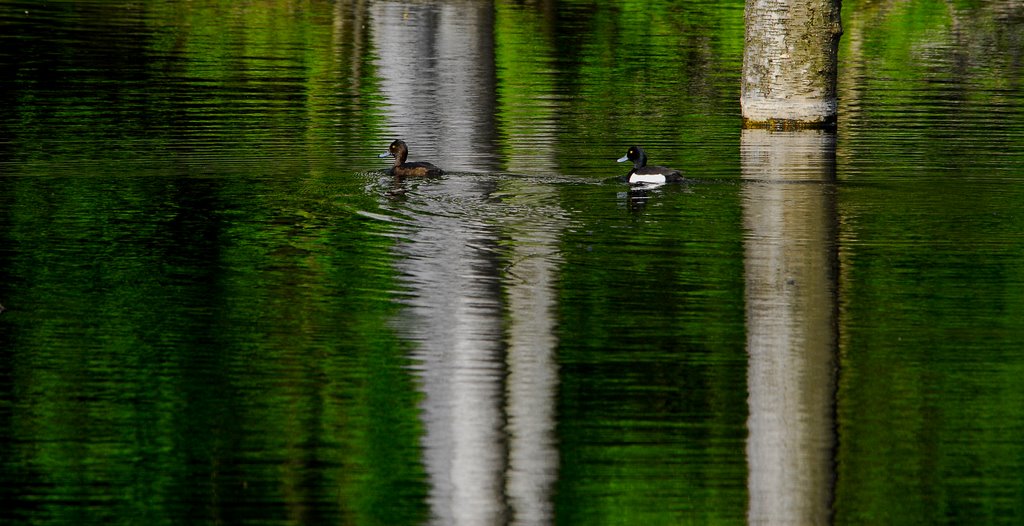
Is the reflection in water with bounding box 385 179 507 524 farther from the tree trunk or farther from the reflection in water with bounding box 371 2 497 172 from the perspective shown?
the tree trunk

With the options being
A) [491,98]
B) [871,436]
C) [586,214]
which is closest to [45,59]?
[491,98]

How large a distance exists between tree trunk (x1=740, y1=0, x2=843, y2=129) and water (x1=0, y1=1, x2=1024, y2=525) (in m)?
0.85

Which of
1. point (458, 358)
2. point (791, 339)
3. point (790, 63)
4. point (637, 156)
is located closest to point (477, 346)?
point (458, 358)

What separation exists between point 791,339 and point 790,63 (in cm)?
1255

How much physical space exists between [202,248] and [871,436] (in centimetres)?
714

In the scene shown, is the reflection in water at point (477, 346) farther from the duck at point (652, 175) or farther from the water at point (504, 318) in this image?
the duck at point (652, 175)

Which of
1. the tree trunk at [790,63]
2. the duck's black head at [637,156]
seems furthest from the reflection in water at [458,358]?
the tree trunk at [790,63]

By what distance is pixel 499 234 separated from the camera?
1538 cm

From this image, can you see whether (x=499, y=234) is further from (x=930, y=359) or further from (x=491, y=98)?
(x=491, y=98)

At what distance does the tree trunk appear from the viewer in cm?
2322

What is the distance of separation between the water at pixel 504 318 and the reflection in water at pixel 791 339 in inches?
1.3

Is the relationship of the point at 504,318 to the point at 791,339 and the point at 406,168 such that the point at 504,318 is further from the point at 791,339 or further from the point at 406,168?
the point at 406,168

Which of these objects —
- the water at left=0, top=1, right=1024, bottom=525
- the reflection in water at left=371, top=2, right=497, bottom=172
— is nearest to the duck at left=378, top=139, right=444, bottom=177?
the water at left=0, top=1, right=1024, bottom=525

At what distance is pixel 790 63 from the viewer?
76.9ft
